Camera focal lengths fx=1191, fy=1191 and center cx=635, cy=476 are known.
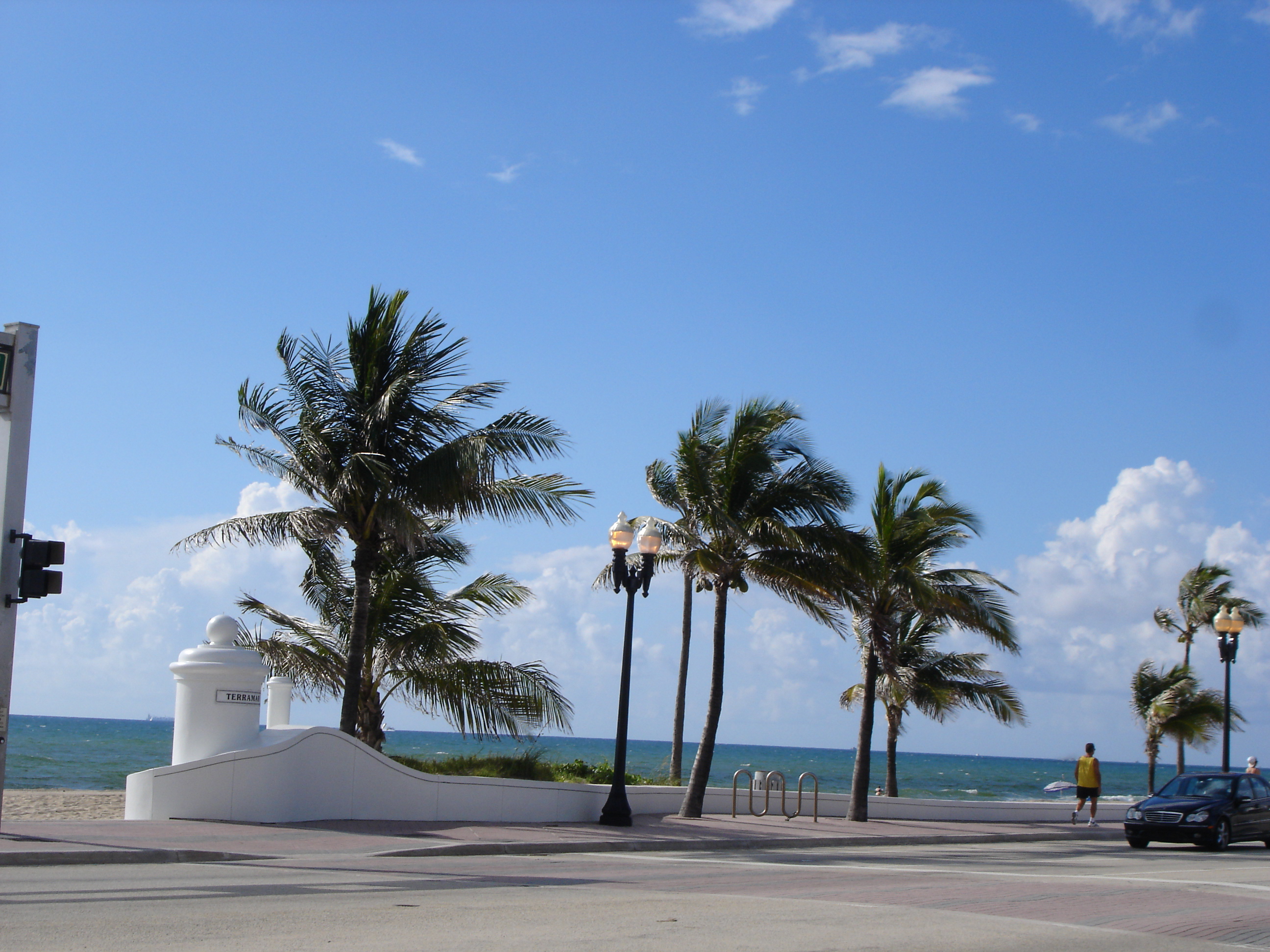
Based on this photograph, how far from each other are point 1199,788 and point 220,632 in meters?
16.5

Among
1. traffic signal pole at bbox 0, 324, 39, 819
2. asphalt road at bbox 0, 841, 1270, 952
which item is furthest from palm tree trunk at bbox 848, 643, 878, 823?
traffic signal pole at bbox 0, 324, 39, 819

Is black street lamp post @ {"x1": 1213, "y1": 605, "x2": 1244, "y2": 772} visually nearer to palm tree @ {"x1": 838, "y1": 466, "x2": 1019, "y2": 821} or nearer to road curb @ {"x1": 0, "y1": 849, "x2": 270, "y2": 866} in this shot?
palm tree @ {"x1": 838, "y1": 466, "x2": 1019, "y2": 821}

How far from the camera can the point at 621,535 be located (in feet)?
61.8

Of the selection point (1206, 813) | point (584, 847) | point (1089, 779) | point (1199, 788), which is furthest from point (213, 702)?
point (1089, 779)

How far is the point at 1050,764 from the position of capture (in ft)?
611

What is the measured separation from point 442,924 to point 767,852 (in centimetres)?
889

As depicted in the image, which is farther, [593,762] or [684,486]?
[593,762]

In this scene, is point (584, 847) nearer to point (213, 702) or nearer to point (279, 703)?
point (213, 702)

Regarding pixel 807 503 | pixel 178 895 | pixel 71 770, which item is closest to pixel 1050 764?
pixel 71 770

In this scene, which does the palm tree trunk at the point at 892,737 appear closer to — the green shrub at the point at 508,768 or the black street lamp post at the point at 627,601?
the green shrub at the point at 508,768

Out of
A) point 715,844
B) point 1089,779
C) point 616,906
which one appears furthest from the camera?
point 1089,779

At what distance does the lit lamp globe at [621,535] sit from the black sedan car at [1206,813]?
962cm

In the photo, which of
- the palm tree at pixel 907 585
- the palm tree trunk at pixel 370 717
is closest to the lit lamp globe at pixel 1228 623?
the palm tree at pixel 907 585

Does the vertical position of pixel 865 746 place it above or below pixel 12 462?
below
